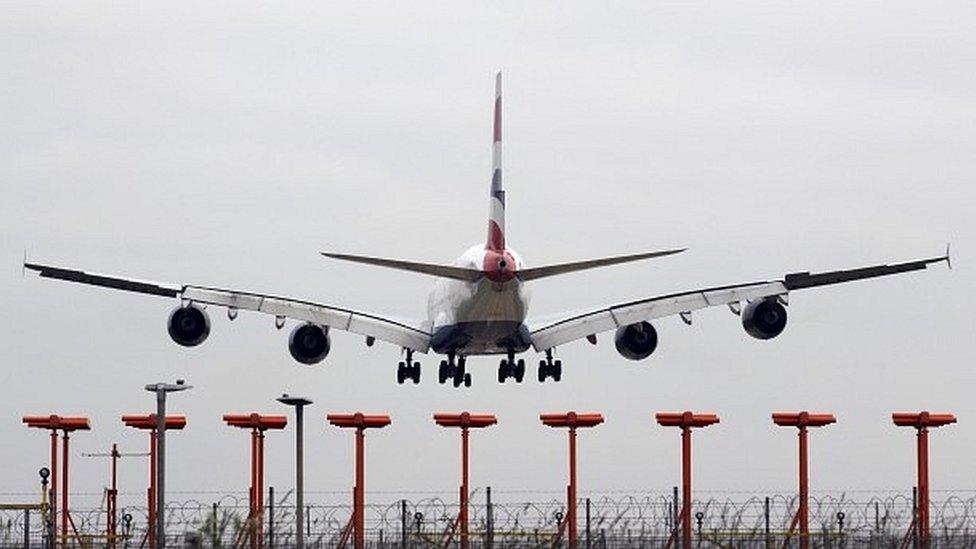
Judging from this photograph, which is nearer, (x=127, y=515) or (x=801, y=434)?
(x=127, y=515)

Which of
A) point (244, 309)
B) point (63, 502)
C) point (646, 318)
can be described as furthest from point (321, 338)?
point (63, 502)

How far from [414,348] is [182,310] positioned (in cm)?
1058

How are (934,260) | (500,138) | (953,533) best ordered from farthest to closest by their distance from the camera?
(500,138) → (934,260) → (953,533)

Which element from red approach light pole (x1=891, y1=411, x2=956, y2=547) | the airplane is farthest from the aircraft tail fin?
red approach light pole (x1=891, y1=411, x2=956, y2=547)

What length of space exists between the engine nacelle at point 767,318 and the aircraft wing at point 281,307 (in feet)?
44.1

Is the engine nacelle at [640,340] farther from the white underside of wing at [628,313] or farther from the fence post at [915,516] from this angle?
the fence post at [915,516]

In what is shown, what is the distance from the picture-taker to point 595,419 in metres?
77.8

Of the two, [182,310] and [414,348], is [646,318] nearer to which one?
[414,348]

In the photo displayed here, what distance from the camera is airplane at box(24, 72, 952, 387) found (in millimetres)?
93250

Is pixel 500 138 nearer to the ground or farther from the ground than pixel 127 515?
farther from the ground

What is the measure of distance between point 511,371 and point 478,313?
5552 mm

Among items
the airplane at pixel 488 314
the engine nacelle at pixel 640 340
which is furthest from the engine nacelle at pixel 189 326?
the engine nacelle at pixel 640 340

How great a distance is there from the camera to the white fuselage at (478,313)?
3666 inches

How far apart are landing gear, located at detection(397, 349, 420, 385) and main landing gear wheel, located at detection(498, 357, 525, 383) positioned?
488 cm
